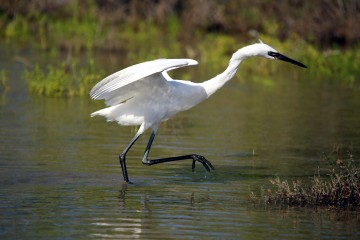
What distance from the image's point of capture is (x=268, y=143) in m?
12.0

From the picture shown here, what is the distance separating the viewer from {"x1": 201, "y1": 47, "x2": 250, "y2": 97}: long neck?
9977mm

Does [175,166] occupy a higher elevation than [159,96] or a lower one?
lower

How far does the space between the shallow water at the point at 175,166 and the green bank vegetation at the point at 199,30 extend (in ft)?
10.9

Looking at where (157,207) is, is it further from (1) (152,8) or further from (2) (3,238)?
(1) (152,8)

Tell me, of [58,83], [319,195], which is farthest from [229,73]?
[58,83]

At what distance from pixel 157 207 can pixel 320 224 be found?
1469 millimetres

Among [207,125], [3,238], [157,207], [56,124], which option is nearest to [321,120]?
[207,125]

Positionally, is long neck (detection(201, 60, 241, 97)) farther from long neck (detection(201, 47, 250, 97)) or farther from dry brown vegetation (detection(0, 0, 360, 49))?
dry brown vegetation (detection(0, 0, 360, 49))

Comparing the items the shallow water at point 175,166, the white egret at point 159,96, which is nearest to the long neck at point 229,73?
the white egret at point 159,96

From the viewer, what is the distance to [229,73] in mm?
10039

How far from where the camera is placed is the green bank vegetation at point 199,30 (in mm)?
19828

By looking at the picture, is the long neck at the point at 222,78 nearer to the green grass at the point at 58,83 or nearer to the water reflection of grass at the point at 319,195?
the water reflection of grass at the point at 319,195

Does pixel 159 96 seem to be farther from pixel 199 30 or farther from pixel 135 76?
pixel 199 30

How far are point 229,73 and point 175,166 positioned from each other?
134 cm
